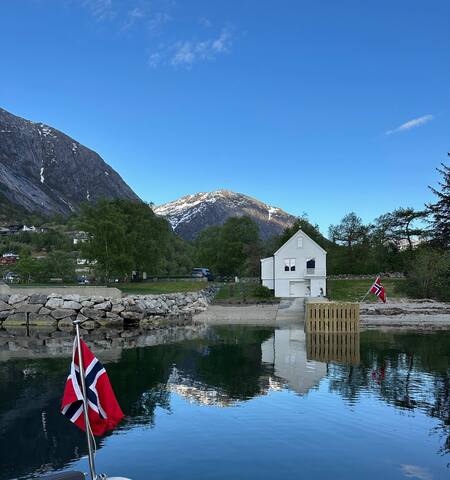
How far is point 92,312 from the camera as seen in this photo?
4972 cm

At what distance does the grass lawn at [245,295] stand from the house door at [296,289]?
288cm

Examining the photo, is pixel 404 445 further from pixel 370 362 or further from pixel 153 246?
pixel 153 246

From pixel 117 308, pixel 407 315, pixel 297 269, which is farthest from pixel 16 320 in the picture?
pixel 407 315

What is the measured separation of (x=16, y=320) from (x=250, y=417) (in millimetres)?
39274

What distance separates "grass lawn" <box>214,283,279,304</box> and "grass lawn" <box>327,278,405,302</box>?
8098 millimetres

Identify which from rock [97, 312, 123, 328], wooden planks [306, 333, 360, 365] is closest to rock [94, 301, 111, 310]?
rock [97, 312, 123, 328]

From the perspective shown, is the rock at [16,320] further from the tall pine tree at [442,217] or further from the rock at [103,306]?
the tall pine tree at [442,217]

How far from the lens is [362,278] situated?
79.7m

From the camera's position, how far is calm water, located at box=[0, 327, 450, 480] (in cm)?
1338

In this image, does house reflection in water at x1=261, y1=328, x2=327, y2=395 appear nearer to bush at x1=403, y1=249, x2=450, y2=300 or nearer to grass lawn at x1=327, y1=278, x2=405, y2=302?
grass lawn at x1=327, y1=278, x2=405, y2=302

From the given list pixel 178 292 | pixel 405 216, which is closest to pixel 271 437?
pixel 178 292

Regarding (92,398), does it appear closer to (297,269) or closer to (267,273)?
(297,269)

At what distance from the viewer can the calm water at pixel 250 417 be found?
13375 mm

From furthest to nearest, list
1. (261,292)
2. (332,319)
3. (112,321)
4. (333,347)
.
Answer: (261,292) < (112,321) < (332,319) < (333,347)
